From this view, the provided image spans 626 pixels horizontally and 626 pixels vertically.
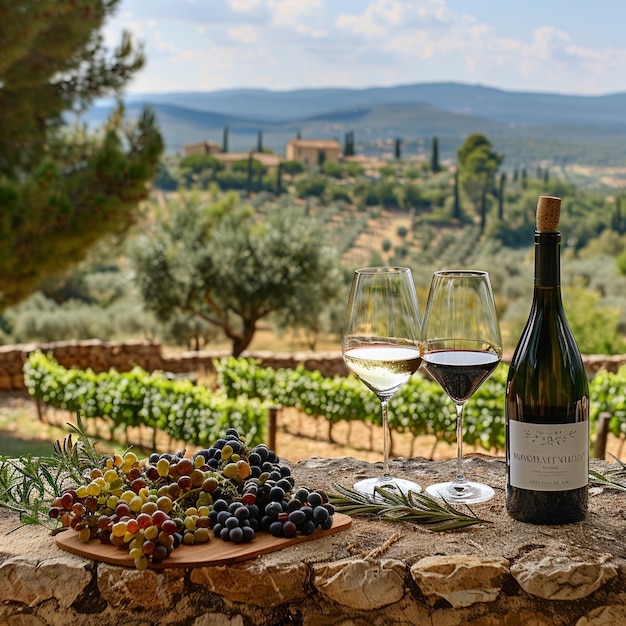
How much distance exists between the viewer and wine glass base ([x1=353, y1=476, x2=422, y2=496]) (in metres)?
1.66

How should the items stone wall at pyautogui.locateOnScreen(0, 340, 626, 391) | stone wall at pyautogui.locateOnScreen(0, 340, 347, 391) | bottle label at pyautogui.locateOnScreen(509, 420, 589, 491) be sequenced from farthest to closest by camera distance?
stone wall at pyautogui.locateOnScreen(0, 340, 347, 391), stone wall at pyautogui.locateOnScreen(0, 340, 626, 391), bottle label at pyautogui.locateOnScreen(509, 420, 589, 491)

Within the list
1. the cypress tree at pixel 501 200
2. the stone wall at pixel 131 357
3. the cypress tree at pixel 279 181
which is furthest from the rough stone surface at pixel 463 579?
the cypress tree at pixel 279 181

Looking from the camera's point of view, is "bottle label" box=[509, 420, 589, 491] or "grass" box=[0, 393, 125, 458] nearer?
"bottle label" box=[509, 420, 589, 491]

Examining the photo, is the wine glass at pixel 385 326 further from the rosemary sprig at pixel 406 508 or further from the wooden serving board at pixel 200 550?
the wooden serving board at pixel 200 550

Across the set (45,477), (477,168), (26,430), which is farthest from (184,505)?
(477,168)

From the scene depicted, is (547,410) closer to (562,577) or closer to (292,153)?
(562,577)

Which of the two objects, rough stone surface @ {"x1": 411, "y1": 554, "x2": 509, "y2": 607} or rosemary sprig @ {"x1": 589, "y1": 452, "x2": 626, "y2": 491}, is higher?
rosemary sprig @ {"x1": 589, "y1": 452, "x2": 626, "y2": 491}

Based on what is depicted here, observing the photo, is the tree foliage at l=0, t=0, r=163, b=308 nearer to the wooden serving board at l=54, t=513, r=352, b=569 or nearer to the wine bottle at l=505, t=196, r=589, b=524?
the wooden serving board at l=54, t=513, r=352, b=569

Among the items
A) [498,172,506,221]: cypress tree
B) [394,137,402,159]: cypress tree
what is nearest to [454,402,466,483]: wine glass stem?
[498,172,506,221]: cypress tree

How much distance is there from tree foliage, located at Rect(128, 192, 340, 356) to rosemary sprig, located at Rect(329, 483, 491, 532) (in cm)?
1289

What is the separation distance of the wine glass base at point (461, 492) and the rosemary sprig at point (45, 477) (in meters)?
0.73

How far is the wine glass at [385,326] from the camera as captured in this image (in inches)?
60.6

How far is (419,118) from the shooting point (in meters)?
27.0

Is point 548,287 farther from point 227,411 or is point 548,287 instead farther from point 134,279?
point 134,279
